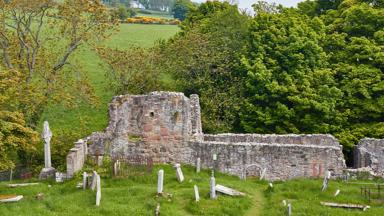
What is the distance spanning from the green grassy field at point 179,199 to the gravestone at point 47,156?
38.8 inches

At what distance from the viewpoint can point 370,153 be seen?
30750 mm

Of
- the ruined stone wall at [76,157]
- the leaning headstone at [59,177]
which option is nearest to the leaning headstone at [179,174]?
the ruined stone wall at [76,157]

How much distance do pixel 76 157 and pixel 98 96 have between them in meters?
19.5

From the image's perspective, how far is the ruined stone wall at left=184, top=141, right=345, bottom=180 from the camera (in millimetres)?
27969

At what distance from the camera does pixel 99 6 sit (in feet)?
125

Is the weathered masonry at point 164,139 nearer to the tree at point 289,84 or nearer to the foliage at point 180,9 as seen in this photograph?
the tree at point 289,84

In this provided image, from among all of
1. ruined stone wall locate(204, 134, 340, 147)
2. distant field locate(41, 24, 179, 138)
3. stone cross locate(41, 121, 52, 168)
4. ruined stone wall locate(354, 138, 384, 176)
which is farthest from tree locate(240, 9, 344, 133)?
stone cross locate(41, 121, 52, 168)

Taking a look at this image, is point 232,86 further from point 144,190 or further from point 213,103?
point 144,190

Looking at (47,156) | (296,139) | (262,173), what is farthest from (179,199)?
(296,139)

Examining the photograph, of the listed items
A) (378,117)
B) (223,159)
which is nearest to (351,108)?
(378,117)

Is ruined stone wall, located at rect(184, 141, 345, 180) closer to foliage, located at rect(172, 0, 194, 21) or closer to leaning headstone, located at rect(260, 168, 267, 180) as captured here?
leaning headstone, located at rect(260, 168, 267, 180)

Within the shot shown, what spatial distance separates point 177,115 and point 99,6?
1269cm

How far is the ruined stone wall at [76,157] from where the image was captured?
Result: 26812 mm

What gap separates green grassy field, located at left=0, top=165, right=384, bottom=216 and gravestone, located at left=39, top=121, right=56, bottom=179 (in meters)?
0.99
